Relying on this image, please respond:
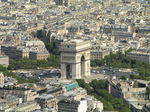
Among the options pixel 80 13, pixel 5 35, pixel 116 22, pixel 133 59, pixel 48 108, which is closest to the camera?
pixel 48 108

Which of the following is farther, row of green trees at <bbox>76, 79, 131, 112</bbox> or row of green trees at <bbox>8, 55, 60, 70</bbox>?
row of green trees at <bbox>8, 55, 60, 70</bbox>

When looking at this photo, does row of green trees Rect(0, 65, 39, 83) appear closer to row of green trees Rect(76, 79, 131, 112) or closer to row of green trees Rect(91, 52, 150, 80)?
row of green trees Rect(76, 79, 131, 112)

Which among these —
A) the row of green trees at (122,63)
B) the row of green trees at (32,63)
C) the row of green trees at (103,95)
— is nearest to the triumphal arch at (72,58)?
the row of green trees at (103,95)

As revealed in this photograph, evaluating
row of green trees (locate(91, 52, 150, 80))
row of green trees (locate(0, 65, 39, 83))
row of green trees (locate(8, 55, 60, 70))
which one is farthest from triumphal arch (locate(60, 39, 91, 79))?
row of green trees (locate(8, 55, 60, 70))

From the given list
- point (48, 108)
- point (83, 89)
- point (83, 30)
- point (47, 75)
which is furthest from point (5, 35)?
point (48, 108)

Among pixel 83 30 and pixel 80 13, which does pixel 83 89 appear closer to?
pixel 83 30

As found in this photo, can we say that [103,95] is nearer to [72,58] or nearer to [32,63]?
[72,58]

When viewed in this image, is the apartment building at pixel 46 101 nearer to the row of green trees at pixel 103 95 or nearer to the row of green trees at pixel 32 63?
the row of green trees at pixel 103 95
